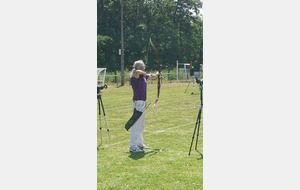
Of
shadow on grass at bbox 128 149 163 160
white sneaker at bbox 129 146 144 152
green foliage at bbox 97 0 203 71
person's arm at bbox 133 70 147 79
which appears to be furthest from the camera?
green foliage at bbox 97 0 203 71

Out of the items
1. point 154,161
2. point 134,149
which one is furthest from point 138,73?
point 154,161

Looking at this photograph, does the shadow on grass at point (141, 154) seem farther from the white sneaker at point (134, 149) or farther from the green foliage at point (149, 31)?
the green foliage at point (149, 31)

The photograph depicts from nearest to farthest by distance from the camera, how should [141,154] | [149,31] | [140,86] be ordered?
[141,154]
[140,86]
[149,31]

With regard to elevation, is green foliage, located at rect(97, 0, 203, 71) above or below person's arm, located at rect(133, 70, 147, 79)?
above

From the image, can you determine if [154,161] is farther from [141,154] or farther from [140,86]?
[140,86]

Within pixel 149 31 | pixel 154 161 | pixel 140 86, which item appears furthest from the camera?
pixel 149 31

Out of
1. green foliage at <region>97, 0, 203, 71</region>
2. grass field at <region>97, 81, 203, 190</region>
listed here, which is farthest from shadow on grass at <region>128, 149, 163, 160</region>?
green foliage at <region>97, 0, 203, 71</region>

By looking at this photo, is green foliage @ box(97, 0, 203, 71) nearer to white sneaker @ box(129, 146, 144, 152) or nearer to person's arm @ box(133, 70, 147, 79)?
person's arm @ box(133, 70, 147, 79)

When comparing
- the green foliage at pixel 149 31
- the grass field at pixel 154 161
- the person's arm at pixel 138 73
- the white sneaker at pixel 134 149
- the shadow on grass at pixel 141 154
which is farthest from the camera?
the green foliage at pixel 149 31

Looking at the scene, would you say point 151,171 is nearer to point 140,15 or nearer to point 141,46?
point 140,15

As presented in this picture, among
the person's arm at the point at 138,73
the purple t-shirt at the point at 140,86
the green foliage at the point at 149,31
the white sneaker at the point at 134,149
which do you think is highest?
the green foliage at the point at 149,31

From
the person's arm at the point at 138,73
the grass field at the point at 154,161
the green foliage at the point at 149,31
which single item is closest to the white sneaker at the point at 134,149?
the grass field at the point at 154,161

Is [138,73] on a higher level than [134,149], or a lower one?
higher
